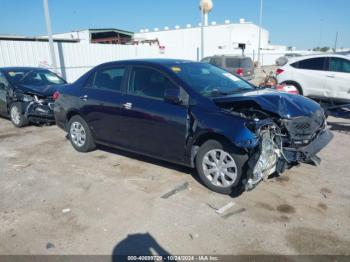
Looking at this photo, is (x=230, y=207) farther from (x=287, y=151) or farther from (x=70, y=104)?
(x=70, y=104)

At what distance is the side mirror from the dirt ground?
1.22 metres

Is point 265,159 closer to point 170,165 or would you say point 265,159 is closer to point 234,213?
point 234,213

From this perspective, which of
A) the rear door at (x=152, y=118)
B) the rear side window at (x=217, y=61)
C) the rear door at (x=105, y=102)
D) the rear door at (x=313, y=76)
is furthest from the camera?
the rear side window at (x=217, y=61)

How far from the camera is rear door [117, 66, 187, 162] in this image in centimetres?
432

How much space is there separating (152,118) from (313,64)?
7761 mm

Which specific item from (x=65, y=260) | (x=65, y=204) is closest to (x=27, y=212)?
(x=65, y=204)

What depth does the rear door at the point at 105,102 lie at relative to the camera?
5098 mm

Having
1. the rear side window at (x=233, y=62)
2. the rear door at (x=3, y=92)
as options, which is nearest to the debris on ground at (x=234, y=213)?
the rear door at (x=3, y=92)

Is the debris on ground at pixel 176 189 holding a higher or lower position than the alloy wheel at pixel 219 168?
lower

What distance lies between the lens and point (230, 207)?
3.81 m

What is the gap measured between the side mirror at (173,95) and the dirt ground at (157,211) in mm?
1219

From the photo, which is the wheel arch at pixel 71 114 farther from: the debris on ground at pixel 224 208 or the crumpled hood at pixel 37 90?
the debris on ground at pixel 224 208

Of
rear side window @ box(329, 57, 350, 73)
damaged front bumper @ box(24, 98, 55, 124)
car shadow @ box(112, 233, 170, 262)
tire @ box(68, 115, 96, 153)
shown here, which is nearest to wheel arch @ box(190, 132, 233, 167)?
car shadow @ box(112, 233, 170, 262)

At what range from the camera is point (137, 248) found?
3.09 meters
